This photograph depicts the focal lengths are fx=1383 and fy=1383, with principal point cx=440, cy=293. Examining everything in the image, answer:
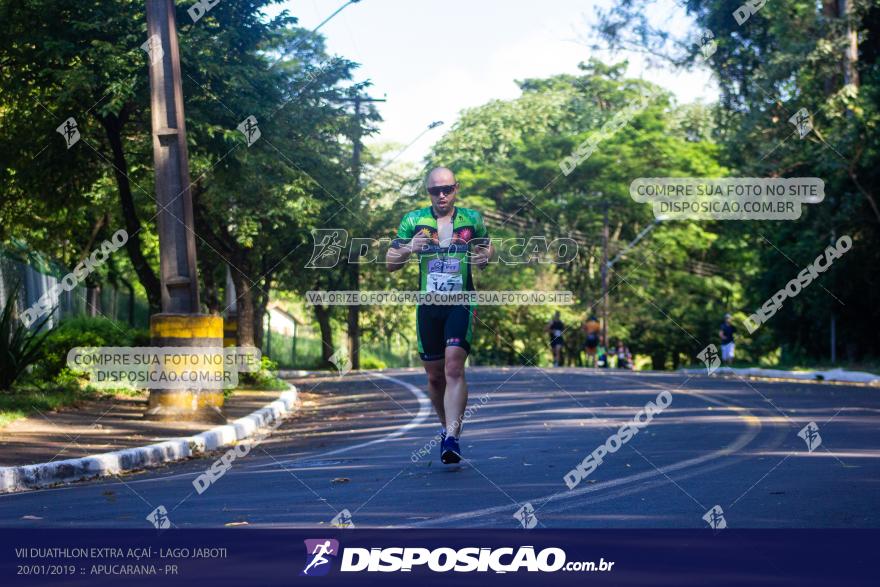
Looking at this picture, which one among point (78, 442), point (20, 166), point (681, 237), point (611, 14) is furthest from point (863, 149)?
point (681, 237)

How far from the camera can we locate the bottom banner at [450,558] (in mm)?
5020

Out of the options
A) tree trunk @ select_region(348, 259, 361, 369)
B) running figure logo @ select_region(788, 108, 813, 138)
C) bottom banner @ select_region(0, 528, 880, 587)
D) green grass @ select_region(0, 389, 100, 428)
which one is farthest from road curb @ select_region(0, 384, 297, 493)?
tree trunk @ select_region(348, 259, 361, 369)

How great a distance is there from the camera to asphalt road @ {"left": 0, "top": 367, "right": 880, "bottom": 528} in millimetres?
7152

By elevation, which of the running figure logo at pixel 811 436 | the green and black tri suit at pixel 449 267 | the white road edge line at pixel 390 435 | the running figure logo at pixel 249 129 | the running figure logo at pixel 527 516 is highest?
the running figure logo at pixel 249 129

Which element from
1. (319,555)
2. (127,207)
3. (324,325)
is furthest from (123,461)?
(324,325)

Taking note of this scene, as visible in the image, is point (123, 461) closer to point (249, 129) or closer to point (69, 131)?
point (249, 129)

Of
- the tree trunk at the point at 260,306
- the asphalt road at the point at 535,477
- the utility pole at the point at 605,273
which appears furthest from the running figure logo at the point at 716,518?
the utility pole at the point at 605,273

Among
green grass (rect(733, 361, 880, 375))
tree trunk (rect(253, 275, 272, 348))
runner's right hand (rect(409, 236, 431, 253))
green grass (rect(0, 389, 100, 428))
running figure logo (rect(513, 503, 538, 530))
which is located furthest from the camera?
tree trunk (rect(253, 275, 272, 348))

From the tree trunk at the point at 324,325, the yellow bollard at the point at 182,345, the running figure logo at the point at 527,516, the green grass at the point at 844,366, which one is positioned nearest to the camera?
the running figure logo at the point at 527,516

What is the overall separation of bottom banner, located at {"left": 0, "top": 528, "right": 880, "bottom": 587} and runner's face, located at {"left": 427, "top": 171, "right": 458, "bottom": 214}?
13.1 feet

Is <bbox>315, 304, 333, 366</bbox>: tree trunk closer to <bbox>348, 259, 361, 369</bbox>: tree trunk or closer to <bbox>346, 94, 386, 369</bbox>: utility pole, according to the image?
<bbox>346, 94, 386, 369</bbox>: utility pole

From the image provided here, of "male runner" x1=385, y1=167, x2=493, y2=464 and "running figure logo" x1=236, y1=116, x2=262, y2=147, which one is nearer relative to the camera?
"male runner" x1=385, y1=167, x2=493, y2=464

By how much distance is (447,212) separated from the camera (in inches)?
394

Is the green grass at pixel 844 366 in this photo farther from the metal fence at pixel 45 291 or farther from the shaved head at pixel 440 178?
the shaved head at pixel 440 178
